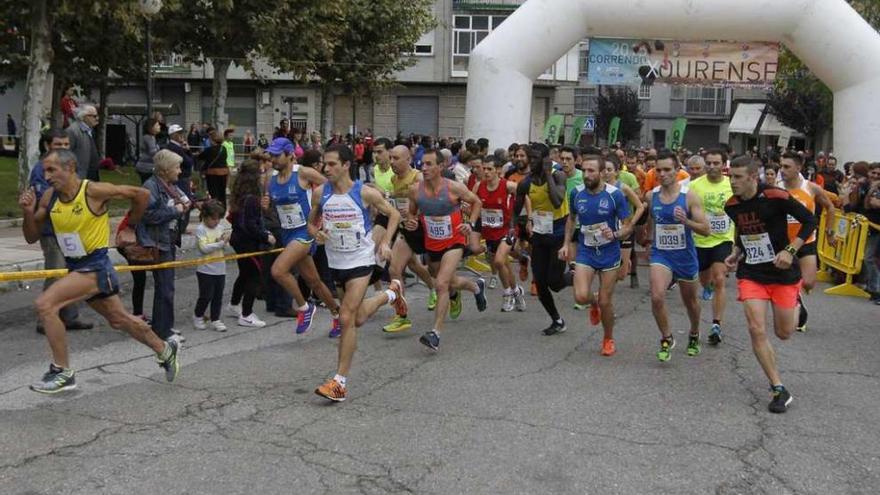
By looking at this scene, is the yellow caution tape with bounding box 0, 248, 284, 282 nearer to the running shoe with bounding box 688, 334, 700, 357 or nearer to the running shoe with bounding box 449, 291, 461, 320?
the running shoe with bounding box 449, 291, 461, 320

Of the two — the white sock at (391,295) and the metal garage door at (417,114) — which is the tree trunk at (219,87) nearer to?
the white sock at (391,295)

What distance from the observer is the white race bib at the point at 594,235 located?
8008 millimetres

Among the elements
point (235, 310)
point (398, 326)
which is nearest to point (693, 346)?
point (398, 326)

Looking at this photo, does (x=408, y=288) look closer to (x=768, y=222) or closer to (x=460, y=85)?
(x=768, y=222)

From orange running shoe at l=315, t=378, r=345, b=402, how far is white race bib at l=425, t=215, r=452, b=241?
2.63 metres

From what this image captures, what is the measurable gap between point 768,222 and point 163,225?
475 cm

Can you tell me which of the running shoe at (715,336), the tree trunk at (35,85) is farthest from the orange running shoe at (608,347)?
the tree trunk at (35,85)

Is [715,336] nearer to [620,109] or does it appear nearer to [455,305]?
[455,305]

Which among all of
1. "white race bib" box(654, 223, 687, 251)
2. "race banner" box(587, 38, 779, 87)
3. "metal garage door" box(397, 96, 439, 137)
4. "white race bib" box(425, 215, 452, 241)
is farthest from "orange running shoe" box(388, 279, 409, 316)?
"metal garage door" box(397, 96, 439, 137)

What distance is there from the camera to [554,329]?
29.8 ft

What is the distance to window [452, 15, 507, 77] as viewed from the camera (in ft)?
141

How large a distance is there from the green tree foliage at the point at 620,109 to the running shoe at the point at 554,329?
1865 inches

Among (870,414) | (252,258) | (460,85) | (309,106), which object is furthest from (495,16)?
(870,414)

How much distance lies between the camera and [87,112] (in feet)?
30.4
